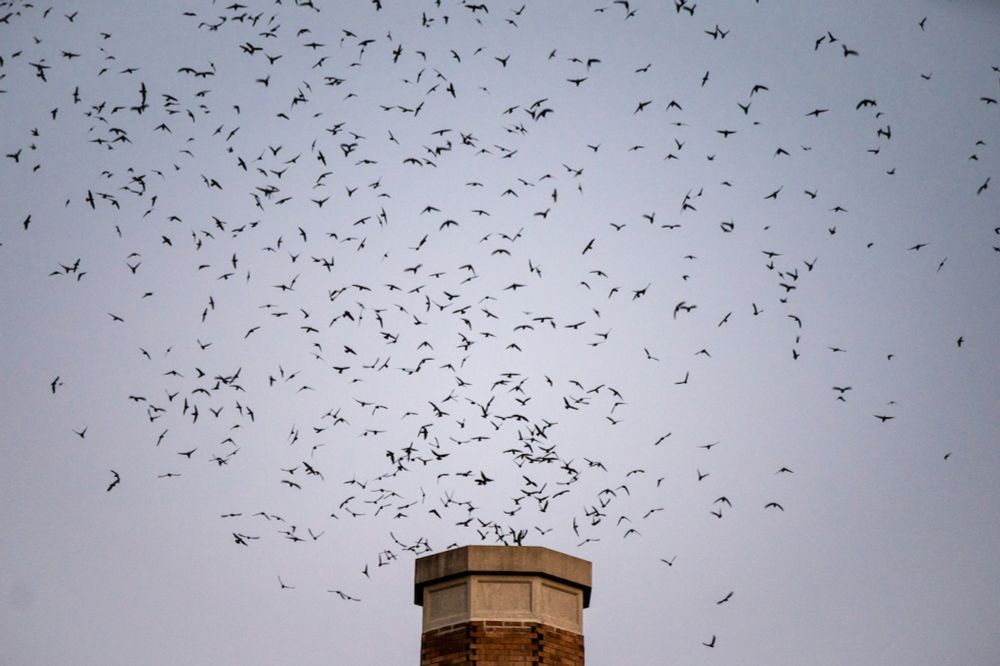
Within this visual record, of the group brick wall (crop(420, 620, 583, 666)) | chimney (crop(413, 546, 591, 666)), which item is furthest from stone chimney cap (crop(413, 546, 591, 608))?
brick wall (crop(420, 620, 583, 666))

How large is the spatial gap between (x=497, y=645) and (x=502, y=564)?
103 cm

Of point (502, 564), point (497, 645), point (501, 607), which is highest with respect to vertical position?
point (502, 564)

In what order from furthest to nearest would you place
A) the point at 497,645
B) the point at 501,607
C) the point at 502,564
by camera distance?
the point at 502,564 < the point at 501,607 < the point at 497,645

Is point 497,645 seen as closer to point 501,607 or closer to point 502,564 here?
point 501,607

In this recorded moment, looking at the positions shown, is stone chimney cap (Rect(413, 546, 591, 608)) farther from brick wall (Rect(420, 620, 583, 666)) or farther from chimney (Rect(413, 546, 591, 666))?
brick wall (Rect(420, 620, 583, 666))

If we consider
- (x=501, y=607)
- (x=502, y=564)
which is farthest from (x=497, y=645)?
(x=502, y=564)

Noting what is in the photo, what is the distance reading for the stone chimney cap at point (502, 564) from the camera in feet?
48.9

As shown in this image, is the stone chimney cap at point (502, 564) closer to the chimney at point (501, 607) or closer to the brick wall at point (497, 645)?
the chimney at point (501, 607)

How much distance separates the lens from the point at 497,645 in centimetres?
1454

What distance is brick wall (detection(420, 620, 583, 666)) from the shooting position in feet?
47.5

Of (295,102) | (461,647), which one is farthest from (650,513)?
(295,102)

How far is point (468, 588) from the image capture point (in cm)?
1486

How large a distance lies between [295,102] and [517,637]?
11.0 meters

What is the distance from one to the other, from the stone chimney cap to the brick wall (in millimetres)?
655
